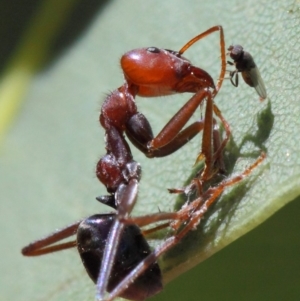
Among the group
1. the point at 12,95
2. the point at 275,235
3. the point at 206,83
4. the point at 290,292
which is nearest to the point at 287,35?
the point at 206,83

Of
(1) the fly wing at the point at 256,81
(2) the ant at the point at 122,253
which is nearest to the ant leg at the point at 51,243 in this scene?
(2) the ant at the point at 122,253

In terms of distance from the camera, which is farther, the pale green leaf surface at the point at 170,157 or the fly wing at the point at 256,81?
the fly wing at the point at 256,81

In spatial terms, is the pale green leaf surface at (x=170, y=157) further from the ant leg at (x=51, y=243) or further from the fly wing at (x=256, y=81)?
the ant leg at (x=51, y=243)

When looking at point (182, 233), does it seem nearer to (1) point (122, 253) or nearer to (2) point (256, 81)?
(1) point (122, 253)

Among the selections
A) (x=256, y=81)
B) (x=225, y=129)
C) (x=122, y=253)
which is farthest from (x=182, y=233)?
(x=256, y=81)

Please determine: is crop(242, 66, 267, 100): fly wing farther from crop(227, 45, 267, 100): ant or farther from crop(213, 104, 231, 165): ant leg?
crop(213, 104, 231, 165): ant leg

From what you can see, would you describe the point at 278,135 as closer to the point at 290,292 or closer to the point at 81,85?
the point at 290,292
